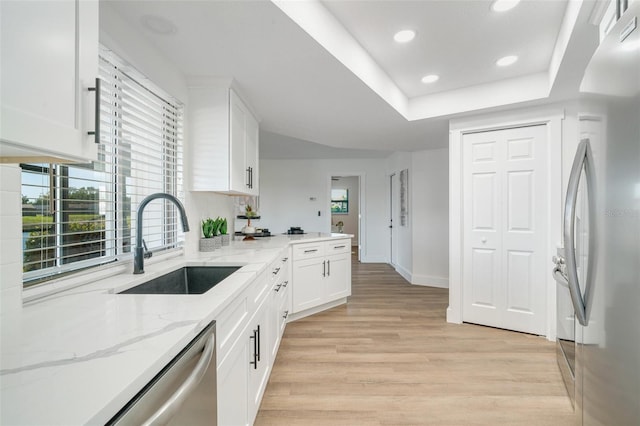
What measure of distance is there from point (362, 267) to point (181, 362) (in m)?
5.92

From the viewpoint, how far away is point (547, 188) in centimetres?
293

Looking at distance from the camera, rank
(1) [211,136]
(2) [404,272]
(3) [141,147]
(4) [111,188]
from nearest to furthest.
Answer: (4) [111,188] → (3) [141,147] → (1) [211,136] → (2) [404,272]

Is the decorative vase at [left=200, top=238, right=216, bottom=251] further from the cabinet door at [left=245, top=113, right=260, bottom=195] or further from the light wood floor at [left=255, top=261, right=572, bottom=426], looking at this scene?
the light wood floor at [left=255, top=261, right=572, bottom=426]

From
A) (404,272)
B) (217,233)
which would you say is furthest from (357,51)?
(404,272)

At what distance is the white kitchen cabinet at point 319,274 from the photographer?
10.8 ft

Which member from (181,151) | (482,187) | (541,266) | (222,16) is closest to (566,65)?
(482,187)

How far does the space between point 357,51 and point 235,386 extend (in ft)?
7.10

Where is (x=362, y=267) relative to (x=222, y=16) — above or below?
below

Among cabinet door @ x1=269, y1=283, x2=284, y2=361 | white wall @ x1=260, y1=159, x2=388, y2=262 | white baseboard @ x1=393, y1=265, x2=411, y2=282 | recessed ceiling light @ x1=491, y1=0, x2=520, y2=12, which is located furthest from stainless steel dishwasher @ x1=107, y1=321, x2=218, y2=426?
white wall @ x1=260, y1=159, x2=388, y2=262

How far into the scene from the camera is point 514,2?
5.93 feet

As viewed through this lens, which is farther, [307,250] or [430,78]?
[307,250]

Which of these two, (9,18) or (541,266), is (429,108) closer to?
(541,266)

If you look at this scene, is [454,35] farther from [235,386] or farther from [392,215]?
[392,215]

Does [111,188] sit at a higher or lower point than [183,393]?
higher
